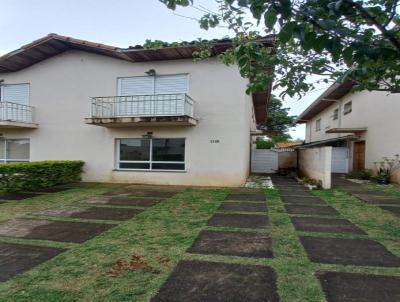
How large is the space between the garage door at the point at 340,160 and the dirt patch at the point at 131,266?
18.1m

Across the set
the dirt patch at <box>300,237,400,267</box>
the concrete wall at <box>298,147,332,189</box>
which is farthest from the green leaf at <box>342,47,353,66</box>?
the concrete wall at <box>298,147,332,189</box>

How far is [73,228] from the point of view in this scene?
5.62 metres

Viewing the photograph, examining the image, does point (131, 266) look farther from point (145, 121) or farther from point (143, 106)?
point (143, 106)

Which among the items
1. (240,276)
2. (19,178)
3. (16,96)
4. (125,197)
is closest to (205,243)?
(240,276)

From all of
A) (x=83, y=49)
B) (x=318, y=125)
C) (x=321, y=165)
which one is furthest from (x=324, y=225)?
(x=318, y=125)

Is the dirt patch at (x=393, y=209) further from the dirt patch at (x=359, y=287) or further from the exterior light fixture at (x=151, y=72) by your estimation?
the exterior light fixture at (x=151, y=72)

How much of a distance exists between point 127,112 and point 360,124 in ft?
42.5

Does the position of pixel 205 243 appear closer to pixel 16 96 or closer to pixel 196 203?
pixel 196 203

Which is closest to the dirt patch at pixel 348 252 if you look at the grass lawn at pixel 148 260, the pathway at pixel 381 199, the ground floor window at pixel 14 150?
the grass lawn at pixel 148 260

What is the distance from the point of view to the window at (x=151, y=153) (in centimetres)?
1248

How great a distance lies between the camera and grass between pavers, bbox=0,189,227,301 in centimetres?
304

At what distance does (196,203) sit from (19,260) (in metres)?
4.90

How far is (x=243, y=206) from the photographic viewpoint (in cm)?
780

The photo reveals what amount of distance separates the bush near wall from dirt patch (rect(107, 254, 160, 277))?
26.9 ft
